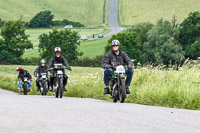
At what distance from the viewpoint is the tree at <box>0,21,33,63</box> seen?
9606cm

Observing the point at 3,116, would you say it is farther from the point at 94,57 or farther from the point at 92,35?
the point at 92,35

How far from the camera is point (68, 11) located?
147125 millimetres

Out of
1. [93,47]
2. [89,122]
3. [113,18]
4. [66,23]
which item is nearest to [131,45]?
[93,47]

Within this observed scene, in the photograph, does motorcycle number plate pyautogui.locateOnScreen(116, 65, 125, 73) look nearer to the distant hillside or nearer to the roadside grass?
the roadside grass

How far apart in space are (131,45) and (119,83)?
78347 mm

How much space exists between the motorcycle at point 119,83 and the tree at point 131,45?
7431cm

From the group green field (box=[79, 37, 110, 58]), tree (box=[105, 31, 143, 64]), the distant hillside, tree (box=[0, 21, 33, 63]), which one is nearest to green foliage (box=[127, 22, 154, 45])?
tree (box=[105, 31, 143, 64])

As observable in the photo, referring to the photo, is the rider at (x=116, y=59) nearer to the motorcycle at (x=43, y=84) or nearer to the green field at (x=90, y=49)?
the motorcycle at (x=43, y=84)

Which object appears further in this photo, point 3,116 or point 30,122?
point 3,116

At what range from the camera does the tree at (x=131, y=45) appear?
87750 mm

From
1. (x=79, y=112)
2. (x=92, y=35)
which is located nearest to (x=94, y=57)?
(x=92, y=35)

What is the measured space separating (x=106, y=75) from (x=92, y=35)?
109 metres

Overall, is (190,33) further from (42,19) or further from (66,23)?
(42,19)

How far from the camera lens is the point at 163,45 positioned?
256 ft
